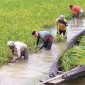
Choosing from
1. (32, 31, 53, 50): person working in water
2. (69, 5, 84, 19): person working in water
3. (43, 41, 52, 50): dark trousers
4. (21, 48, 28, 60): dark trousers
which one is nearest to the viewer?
(21, 48, 28, 60): dark trousers

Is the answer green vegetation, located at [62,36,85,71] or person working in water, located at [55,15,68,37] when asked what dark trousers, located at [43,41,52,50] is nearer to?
person working in water, located at [55,15,68,37]

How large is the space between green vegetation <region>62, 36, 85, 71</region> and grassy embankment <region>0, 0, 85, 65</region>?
202 cm

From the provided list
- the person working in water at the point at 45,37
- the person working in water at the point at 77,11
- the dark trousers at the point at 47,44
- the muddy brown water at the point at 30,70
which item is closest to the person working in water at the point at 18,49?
the muddy brown water at the point at 30,70

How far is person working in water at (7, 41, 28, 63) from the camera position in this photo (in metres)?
10.3

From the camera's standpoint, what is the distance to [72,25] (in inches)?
646

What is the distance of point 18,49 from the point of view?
33.7ft

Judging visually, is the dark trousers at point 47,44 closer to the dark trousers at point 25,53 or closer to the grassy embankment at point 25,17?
the grassy embankment at point 25,17

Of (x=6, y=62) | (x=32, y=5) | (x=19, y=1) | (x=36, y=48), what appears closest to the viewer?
(x=6, y=62)

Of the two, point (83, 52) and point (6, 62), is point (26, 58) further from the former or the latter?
point (83, 52)

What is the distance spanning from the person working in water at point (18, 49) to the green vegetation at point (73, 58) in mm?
1456

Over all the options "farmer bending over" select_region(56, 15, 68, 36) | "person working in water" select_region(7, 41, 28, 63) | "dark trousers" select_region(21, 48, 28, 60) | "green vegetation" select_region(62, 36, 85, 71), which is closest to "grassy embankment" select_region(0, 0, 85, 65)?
"person working in water" select_region(7, 41, 28, 63)

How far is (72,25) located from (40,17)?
1.64 metres

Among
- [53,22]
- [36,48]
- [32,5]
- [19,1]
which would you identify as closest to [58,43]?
[36,48]

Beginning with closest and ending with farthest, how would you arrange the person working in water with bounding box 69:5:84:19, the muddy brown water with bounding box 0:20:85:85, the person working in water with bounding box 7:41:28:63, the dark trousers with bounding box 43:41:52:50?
the muddy brown water with bounding box 0:20:85:85, the person working in water with bounding box 7:41:28:63, the dark trousers with bounding box 43:41:52:50, the person working in water with bounding box 69:5:84:19
